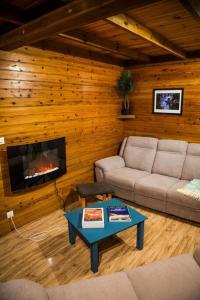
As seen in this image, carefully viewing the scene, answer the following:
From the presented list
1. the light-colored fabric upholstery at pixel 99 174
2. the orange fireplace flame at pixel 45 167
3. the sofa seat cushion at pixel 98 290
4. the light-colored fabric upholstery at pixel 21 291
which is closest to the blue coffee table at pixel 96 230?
the sofa seat cushion at pixel 98 290

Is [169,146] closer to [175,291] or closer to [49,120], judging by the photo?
[49,120]

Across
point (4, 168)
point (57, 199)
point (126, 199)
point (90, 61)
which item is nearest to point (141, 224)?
point (126, 199)

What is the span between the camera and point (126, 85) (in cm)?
427

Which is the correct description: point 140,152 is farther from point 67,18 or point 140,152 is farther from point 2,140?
point 67,18

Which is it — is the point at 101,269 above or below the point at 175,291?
below

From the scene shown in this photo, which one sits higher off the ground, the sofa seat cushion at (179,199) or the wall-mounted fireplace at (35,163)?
the wall-mounted fireplace at (35,163)

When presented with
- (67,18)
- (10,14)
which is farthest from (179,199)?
(10,14)

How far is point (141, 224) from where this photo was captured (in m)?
2.48

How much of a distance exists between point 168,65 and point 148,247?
123 inches

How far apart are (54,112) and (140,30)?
1590 millimetres

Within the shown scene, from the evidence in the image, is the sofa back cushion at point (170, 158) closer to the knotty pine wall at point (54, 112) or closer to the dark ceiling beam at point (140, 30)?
the knotty pine wall at point (54, 112)

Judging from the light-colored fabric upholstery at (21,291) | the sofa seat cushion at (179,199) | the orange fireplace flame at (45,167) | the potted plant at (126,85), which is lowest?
the sofa seat cushion at (179,199)

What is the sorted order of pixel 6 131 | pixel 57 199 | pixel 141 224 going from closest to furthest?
pixel 141 224
pixel 6 131
pixel 57 199

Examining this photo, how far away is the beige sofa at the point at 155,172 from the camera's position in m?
3.15
